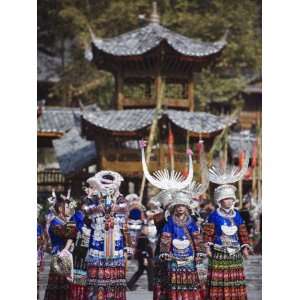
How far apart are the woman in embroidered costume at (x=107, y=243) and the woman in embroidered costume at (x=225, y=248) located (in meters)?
0.82

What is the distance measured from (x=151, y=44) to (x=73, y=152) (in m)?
3.41

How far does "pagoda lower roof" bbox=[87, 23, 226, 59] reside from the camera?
17812 mm

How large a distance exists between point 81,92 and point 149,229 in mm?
11813

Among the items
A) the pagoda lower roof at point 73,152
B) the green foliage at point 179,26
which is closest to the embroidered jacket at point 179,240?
the pagoda lower roof at point 73,152

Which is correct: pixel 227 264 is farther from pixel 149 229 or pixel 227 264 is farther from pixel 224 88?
pixel 224 88

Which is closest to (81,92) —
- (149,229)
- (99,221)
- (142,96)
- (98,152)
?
(142,96)

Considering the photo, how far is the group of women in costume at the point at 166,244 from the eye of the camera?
7.51 m

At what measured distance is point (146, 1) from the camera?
73.1ft

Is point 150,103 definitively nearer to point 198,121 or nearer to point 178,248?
point 198,121

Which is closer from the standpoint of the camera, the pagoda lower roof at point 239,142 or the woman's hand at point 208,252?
the woman's hand at point 208,252

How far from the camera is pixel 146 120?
55.3ft

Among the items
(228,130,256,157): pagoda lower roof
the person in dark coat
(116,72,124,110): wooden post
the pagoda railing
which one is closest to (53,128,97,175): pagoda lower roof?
the pagoda railing

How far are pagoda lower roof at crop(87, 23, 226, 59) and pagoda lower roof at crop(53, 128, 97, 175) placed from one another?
2.54 meters

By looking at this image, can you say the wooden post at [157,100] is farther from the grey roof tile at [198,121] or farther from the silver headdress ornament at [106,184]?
the silver headdress ornament at [106,184]
